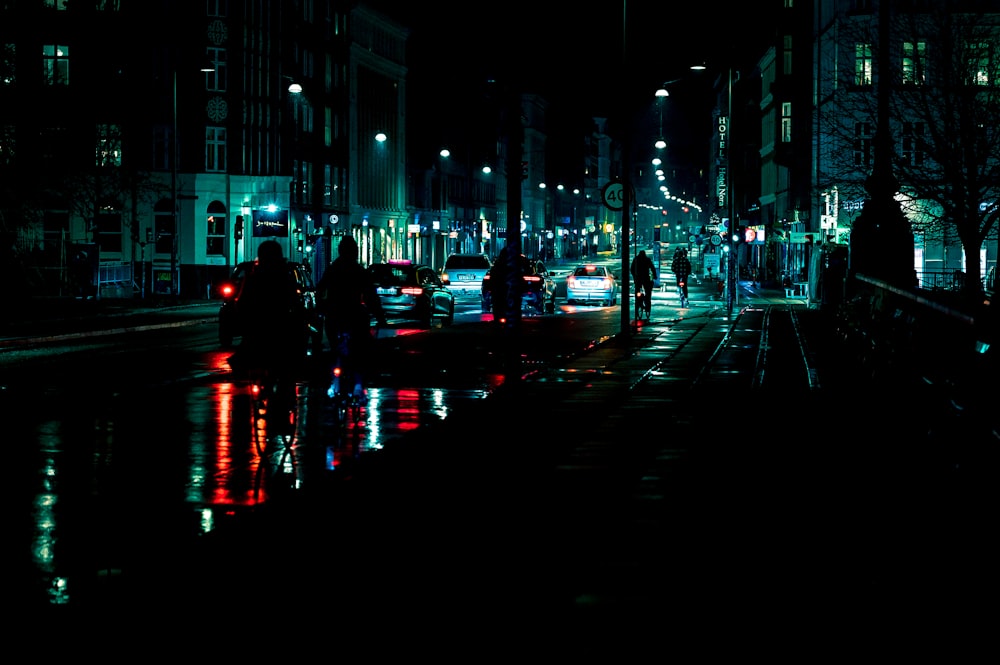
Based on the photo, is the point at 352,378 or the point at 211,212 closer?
the point at 352,378

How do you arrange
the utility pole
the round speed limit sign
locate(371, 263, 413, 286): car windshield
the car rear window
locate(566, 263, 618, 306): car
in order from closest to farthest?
the utility pole < the round speed limit sign < locate(371, 263, 413, 286): car windshield < the car rear window < locate(566, 263, 618, 306): car

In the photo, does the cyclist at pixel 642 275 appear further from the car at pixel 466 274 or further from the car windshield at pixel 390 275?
the car at pixel 466 274

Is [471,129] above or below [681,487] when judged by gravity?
above

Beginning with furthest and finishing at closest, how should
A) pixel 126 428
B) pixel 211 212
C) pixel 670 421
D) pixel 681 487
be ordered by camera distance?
1. pixel 211 212
2. pixel 670 421
3. pixel 126 428
4. pixel 681 487

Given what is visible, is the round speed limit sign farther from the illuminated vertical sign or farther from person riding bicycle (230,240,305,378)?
the illuminated vertical sign

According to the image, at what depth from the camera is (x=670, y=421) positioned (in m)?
17.3

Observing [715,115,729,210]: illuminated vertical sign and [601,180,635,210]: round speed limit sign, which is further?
[715,115,729,210]: illuminated vertical sign

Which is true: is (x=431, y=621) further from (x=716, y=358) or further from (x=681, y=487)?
(x=716, y=358)

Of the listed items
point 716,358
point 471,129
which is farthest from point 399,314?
point 471,129

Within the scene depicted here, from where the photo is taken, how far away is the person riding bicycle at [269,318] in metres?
14.9

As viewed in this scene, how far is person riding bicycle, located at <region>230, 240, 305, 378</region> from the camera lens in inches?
587

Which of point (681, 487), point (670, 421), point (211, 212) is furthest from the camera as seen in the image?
point (211, 212)

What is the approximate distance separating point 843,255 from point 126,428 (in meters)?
34.6

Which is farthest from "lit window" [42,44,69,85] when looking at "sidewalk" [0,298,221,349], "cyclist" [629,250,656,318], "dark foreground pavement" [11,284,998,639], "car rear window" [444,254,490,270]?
"dark foreground pavement" [11,284,998,639]
